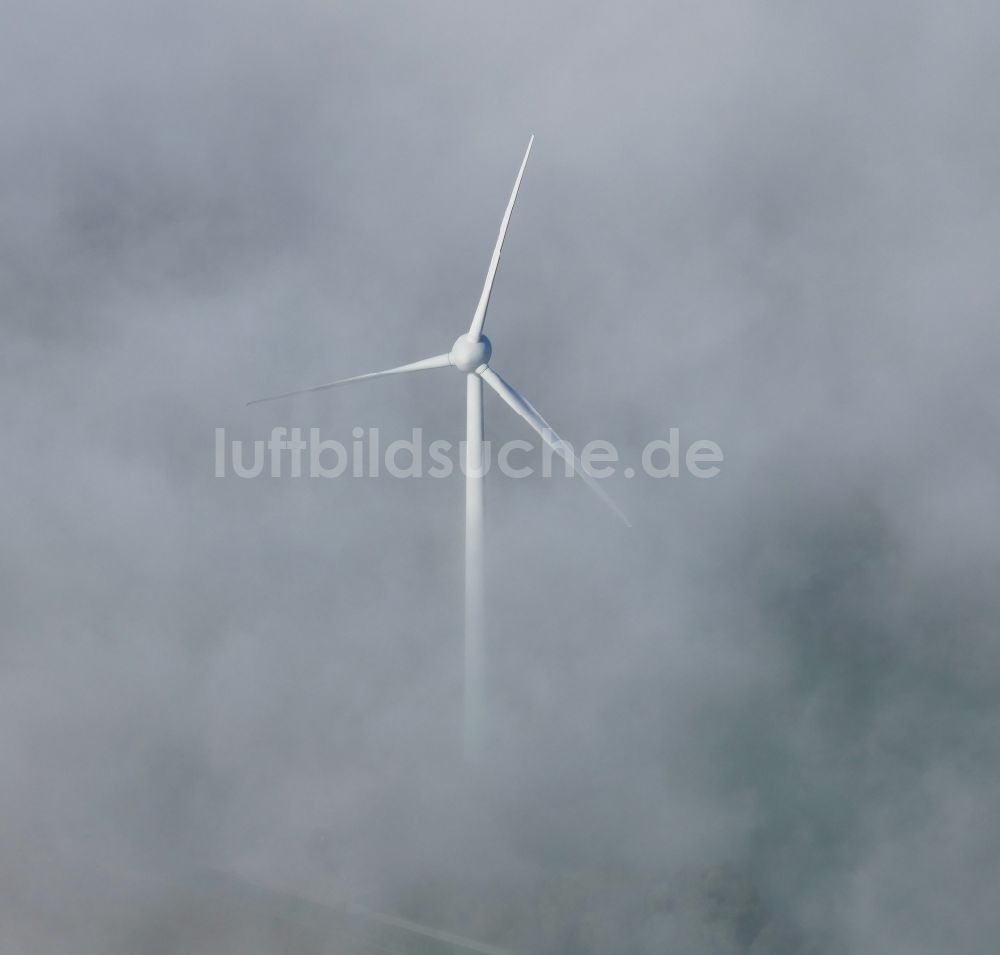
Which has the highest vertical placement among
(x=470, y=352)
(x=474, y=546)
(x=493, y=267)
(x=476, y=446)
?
(x=493, y=267)

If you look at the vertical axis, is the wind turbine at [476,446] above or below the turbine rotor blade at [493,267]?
below

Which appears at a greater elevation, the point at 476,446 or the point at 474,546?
the point at 476,446

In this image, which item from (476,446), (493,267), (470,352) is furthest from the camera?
(476,446)

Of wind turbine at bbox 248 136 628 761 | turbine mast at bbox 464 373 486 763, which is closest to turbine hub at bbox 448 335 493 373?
wind turbine at bbox 248 136 628 761

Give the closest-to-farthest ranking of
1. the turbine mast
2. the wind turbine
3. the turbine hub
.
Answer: the turbine hub
the wind turbine
the turbine mast

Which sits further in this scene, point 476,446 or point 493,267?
point 476,446

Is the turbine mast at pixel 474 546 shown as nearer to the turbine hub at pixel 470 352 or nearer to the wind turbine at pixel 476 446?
the wind turbine at pixel 476 446

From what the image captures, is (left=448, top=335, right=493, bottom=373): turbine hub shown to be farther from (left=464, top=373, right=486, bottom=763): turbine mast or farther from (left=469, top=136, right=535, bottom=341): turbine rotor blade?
(left=464, top=373, right=486, bottom=763): turbine mast

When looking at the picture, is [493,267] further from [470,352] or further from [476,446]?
[476,446]

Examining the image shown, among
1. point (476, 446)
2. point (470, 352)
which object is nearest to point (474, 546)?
point (476, 446)

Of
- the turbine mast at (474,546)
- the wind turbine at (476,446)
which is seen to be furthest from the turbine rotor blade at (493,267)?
the turbine mast at (474,546)
